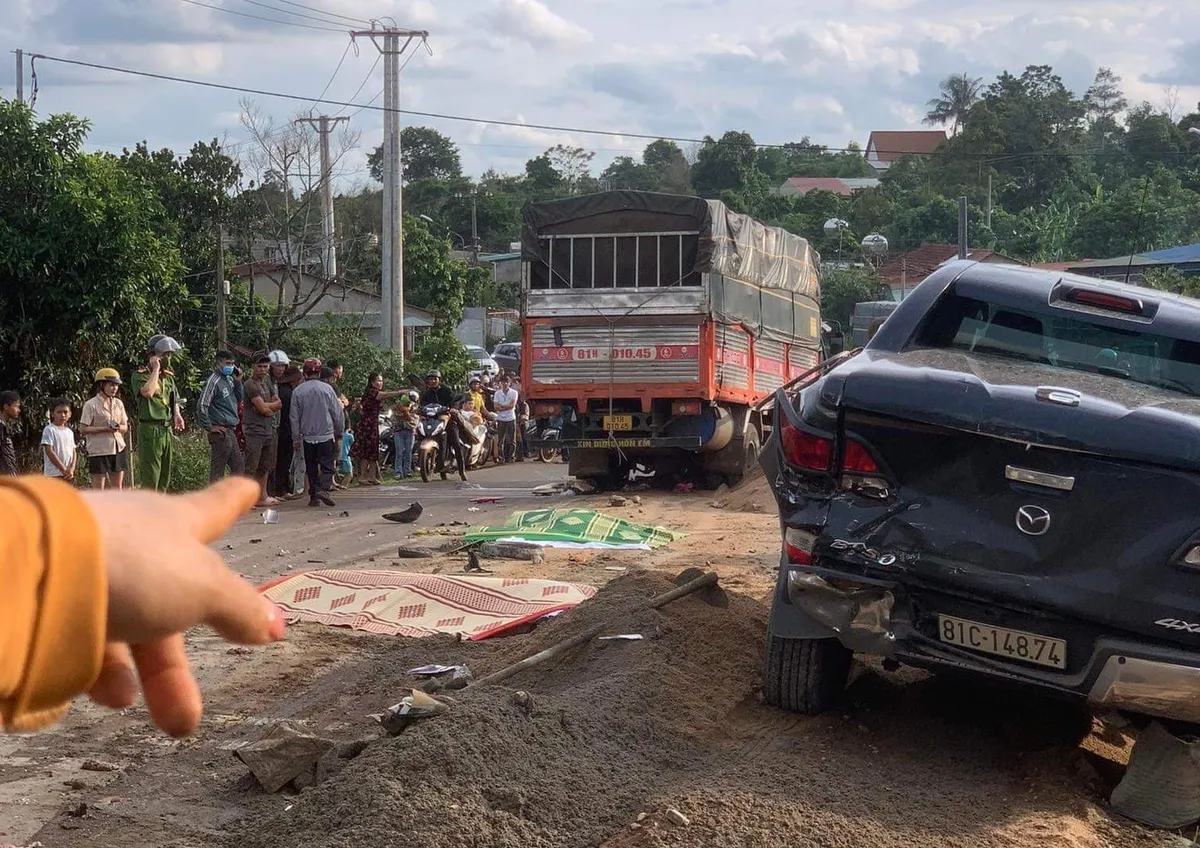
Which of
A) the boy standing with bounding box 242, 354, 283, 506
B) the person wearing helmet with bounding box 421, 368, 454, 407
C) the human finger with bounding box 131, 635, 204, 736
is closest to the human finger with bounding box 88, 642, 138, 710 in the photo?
the human finger with bounding box 131, 635, 204, 736

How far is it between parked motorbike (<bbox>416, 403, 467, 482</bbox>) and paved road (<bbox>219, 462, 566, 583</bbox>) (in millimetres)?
324

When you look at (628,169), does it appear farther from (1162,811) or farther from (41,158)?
(1162,811)

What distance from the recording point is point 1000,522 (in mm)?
4680

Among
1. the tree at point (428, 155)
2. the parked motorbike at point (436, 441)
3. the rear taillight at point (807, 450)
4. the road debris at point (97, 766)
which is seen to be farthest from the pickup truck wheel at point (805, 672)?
the tree at point (428, 155)

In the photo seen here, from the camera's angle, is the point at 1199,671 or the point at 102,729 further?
the point at 102,729

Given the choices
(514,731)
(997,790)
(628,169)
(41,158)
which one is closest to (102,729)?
(514,731)

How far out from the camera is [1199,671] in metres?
4.35

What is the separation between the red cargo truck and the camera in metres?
17.6

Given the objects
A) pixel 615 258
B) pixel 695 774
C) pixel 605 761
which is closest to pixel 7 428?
pixel 615 258

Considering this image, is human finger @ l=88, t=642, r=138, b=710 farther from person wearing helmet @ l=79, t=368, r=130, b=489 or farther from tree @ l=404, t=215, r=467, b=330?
tree @ l=404, t=215, r=467, b=330

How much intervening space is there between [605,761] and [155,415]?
32.8 feet

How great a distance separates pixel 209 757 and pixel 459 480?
15756 millimetres

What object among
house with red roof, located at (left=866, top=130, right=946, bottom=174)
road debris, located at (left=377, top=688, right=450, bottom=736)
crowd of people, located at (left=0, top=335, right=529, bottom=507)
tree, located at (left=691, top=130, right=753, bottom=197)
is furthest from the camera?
house with red roof, located at (left=866, top=130, right=946, bottom=174)

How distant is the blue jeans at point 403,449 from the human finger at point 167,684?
795 inches
